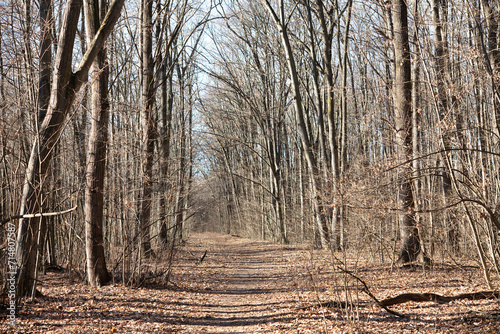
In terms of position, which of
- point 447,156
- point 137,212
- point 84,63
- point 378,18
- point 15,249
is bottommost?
point 15,249

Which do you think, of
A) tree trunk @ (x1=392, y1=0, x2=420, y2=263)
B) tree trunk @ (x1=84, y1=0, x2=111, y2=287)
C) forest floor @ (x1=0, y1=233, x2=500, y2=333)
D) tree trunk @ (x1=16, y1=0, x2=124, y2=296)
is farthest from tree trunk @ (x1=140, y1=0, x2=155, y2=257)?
tree trunk @ (x1=392, y1=0, x2=420, y2=263)

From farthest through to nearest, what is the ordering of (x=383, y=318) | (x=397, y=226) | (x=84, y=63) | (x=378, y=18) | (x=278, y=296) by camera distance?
1. (x=378, y=18)
2. (x=397, y=226)
3. (x=278, y=296)
4. (x=84, y=63)
5. (x=383, y=318)

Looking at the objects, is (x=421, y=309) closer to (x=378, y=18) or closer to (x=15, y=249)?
(x=15, y=249)

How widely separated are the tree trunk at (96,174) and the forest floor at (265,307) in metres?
0.45

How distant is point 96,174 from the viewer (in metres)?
7.93

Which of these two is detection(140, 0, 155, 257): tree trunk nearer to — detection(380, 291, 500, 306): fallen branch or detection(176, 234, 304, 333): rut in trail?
detection(176, 234, 304, 333): rut in trail

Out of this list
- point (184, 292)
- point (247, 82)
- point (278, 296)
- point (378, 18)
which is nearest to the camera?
point (278, 296)

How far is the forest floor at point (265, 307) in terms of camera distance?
514 cm

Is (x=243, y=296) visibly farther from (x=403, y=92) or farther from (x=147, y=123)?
(x=403, y=92)

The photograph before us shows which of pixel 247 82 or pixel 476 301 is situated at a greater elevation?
pixel 247 82

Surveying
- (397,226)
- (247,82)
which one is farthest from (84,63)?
(247,82)

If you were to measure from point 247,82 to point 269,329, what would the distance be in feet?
59.0

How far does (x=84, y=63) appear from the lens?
20.8ft

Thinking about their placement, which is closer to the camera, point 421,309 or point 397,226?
point 421,309
